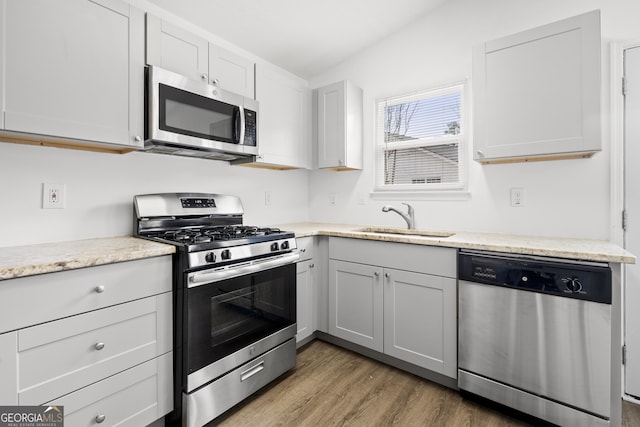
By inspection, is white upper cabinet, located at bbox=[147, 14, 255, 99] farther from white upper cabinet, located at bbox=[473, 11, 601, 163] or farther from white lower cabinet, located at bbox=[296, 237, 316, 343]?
white upper cabinet, located at bbox=[473, 11, 601, 163]

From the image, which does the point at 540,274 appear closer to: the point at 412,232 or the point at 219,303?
the point at 412,232

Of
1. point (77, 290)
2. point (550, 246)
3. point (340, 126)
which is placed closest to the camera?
point (77, 290)

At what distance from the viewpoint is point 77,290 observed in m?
1.27

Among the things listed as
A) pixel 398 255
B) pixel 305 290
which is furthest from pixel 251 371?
pixel 398 255

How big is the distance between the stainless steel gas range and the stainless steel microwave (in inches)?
16.2

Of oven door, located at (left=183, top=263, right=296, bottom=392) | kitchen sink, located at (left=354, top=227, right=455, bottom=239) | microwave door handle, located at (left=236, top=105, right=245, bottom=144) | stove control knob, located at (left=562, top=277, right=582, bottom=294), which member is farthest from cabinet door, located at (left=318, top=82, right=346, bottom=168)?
stove control knob, located at (left=562, top=277, right=582, bottom=294)

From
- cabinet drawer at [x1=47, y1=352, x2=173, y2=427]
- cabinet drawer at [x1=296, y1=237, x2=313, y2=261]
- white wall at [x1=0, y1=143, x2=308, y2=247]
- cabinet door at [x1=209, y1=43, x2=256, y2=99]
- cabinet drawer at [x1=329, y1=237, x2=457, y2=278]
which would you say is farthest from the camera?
cabinet drawer at [x1=296, y1=237, x2=313, y2=261]

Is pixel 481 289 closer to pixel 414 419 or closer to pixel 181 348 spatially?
pixel 414 419

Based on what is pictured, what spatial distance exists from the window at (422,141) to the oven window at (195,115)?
56.3 inches

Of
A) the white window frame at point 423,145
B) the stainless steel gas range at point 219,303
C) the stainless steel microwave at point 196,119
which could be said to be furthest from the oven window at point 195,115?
the white window frame at point 423,145

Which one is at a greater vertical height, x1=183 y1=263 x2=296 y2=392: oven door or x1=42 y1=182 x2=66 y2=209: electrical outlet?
x1=42 y1=182 x2=66 y2=209: electrical outlet

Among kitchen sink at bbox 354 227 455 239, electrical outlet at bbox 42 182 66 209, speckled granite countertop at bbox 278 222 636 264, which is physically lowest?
speckled granite countertop at bbox 278 222 636 264

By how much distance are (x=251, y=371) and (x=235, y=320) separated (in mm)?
337

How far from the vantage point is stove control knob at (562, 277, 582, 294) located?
1534mm
